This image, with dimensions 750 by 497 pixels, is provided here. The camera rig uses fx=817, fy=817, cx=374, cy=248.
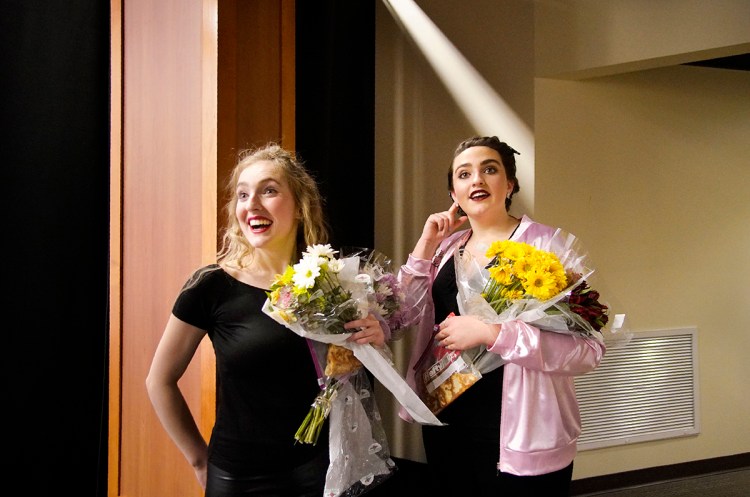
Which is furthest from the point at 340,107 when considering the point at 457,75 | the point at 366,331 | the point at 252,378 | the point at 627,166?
the point at 252,378

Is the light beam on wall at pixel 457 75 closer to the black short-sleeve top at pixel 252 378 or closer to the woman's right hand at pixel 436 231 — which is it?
the woman's right hand at pixel 436 231

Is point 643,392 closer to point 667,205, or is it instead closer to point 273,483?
point 667,205

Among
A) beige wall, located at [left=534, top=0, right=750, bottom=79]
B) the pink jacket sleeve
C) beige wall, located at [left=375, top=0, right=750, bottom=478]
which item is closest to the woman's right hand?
the pink jacket sleeve

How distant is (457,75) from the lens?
438 centimetres

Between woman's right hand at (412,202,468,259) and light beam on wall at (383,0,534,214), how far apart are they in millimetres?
1712

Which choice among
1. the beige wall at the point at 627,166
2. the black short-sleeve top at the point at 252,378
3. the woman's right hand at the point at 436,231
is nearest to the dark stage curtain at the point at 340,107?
the beige wall at the point at 627,166

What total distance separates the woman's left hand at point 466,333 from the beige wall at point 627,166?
1.73 metres

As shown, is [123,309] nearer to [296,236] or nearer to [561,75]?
[296,236]

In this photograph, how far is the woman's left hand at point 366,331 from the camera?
6.56ft

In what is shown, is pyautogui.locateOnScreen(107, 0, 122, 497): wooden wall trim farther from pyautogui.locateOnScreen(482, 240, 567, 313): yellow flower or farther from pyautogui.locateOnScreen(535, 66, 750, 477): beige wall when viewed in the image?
pyautogui.locateOnScreen(535, 66, 750, 477): beige wall

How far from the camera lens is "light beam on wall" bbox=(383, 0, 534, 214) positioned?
4.37 m

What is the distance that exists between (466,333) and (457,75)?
→ 2343mm

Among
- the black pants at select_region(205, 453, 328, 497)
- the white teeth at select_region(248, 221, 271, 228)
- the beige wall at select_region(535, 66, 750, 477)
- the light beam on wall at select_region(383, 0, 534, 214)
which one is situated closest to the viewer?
the black pants at select_region(205, 453, 328, 497)
